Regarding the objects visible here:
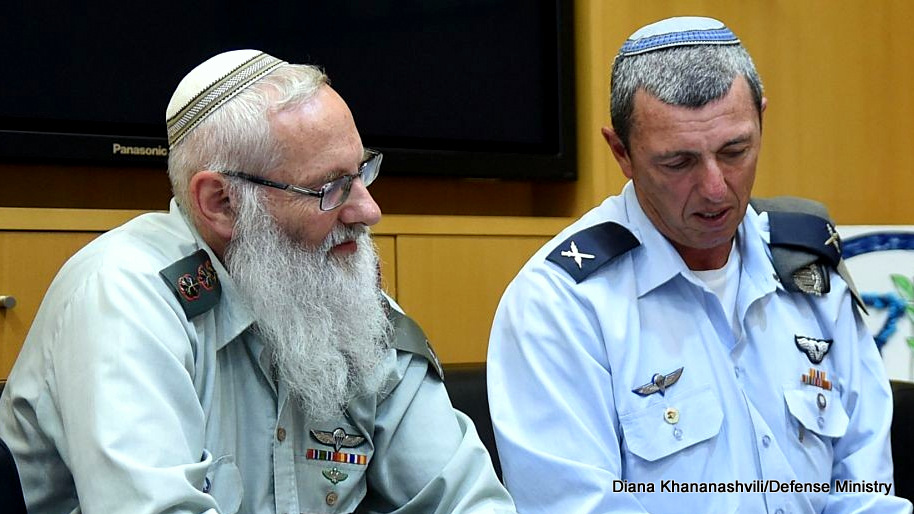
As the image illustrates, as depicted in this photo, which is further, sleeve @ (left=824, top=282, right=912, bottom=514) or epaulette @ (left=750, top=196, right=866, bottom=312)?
epaulette @ (left=750, top=196, right=866, bottom=312)

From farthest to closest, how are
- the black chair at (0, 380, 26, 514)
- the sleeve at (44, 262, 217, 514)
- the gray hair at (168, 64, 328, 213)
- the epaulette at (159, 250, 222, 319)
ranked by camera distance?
the gray hair at (168, 64, 328, 213), the epaulette at (159, 250, 222, 319), the black chair at (0, 380, 26, 514), the sleeve at (44, 262, 217, 514)

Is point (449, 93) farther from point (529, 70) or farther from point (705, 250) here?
point (705, 250)

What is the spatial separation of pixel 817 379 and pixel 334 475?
93 centimetres

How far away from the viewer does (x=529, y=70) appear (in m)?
3.67

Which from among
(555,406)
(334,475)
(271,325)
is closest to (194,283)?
(271,325)

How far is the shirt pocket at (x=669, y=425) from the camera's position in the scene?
206 cm

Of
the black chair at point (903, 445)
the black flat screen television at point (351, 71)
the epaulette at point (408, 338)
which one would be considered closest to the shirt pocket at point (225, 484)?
the epaulette at point (408, 338)

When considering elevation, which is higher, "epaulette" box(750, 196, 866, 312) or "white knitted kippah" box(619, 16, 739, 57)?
"white knitted kippah" box(619, 16, 739, 57)

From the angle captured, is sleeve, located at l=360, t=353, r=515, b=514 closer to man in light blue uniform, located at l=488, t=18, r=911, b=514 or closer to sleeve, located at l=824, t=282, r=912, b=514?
man in light blue uniform, located at l=488, t=18, r=911, b=514

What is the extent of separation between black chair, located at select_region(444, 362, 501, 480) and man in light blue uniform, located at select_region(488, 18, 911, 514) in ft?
0.87

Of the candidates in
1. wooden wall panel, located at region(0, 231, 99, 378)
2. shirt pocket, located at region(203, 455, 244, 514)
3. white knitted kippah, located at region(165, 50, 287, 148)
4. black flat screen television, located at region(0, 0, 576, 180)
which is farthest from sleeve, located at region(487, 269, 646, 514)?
black flat screen television, located at region(0, 0, 576, 180)

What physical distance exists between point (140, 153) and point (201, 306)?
4.47ft

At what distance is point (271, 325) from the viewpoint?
1895mm

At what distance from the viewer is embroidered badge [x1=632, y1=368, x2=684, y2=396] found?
2100 mm
